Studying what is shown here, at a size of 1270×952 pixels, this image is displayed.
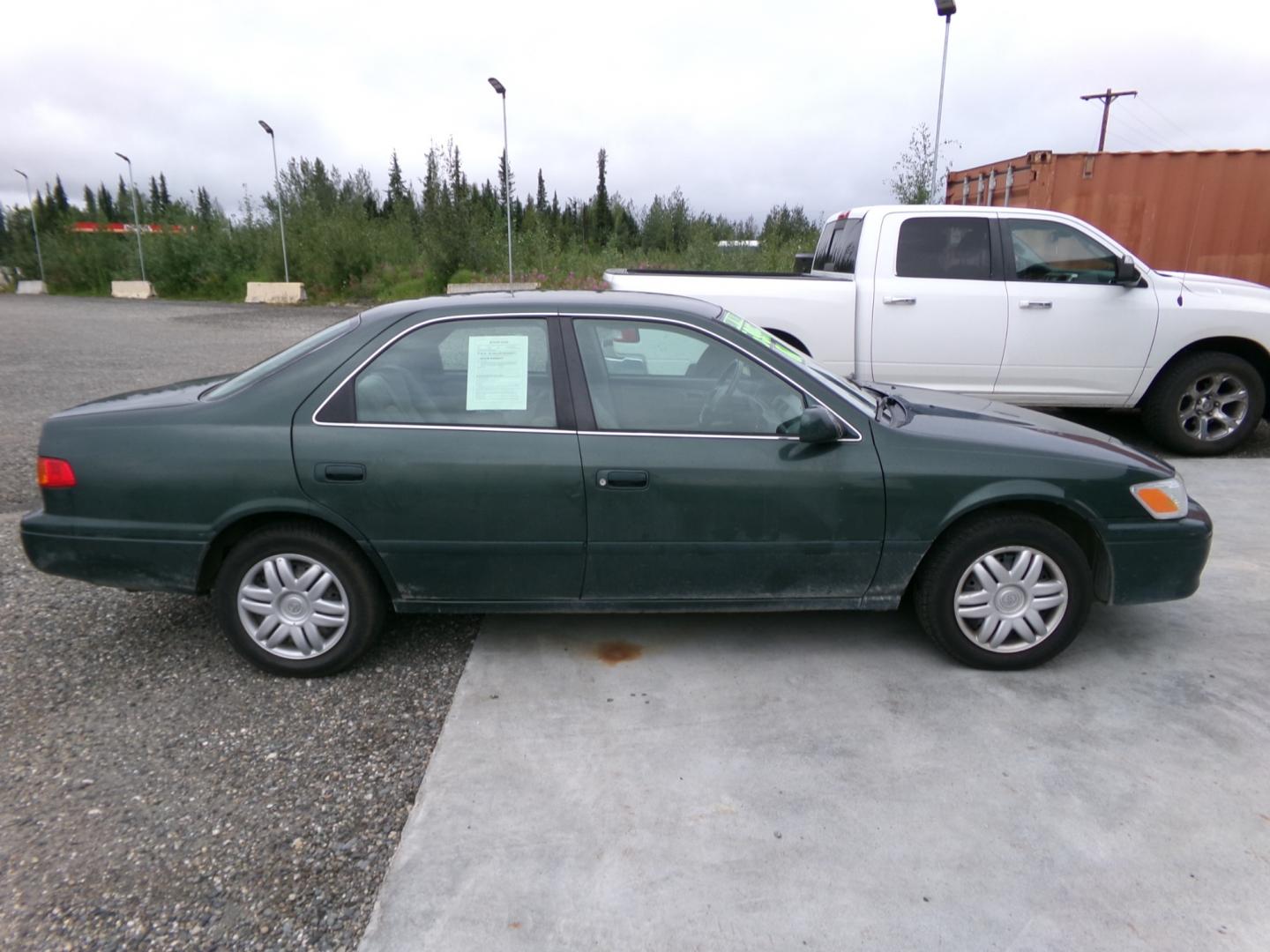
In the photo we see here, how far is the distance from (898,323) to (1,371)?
1181cm

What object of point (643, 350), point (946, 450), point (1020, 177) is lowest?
point (946, 450)

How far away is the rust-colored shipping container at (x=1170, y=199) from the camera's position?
972cm

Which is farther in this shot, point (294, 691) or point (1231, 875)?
point (294, 691)

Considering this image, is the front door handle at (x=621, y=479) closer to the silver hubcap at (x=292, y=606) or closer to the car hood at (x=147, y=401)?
the silver hubcap at (x=292, y=606)

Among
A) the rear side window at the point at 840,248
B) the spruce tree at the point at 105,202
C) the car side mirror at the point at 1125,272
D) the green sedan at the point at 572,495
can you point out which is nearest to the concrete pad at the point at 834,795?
the green sedan at the point at 572,495

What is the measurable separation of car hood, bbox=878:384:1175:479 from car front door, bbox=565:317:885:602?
46 cm

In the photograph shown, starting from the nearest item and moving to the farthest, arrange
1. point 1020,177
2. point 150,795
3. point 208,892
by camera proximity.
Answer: point 208,892, point 150,795, point 1020,177

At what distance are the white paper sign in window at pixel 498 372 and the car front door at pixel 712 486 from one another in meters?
0.20

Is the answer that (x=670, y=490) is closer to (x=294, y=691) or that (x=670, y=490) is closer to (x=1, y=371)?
(x=294, y=691)

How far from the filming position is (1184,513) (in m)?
3.67

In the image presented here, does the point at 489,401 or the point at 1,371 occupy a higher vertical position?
the point at 489,401

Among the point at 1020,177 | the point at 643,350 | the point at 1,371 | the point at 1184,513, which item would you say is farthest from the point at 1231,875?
the point at 1,371

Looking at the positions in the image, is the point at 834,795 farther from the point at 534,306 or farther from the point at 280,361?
the point at 280,361

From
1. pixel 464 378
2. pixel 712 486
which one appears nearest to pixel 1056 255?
pixel 712 486
